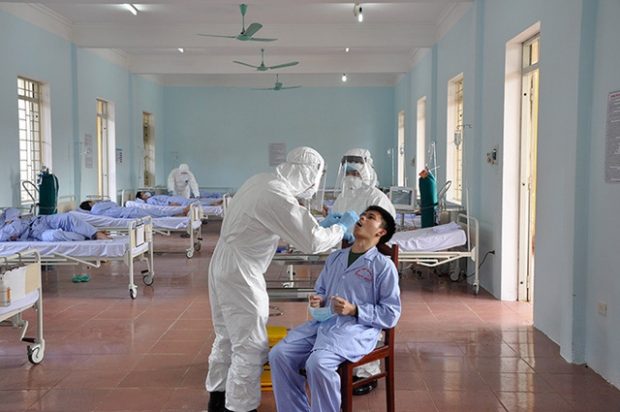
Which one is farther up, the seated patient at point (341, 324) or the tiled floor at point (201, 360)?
the seated patient at point (341, 324)

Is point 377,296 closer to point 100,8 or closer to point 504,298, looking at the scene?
point 504,298

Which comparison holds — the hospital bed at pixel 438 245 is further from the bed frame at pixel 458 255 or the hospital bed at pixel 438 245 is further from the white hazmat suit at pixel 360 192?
the white hazmat suit at pixel 360 192

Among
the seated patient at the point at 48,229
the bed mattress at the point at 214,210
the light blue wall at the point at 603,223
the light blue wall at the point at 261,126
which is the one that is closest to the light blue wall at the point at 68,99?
the seated patient at the point at 48,229

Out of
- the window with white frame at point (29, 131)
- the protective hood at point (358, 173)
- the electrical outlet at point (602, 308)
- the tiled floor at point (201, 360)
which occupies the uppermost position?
the window with white frame at point (29, 131)

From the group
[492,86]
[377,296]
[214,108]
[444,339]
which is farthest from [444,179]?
[214,108]

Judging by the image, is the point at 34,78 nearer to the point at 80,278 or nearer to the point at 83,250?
the point at 80,278

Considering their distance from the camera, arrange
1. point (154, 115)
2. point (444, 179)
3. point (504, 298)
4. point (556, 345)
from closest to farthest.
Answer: point (556, 345) < point (504, 298) < point (444, 179) < point (154, 115)

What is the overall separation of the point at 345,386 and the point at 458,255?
3.88 m

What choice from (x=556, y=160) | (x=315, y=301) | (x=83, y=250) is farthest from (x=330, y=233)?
(x=83, y=250)

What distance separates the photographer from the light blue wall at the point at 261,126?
50.0 ft

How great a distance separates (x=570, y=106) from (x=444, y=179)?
15.9 feet

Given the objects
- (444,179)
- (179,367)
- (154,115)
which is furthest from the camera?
(154,115)

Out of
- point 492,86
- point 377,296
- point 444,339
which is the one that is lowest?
point 444,339

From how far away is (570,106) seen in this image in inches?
170
